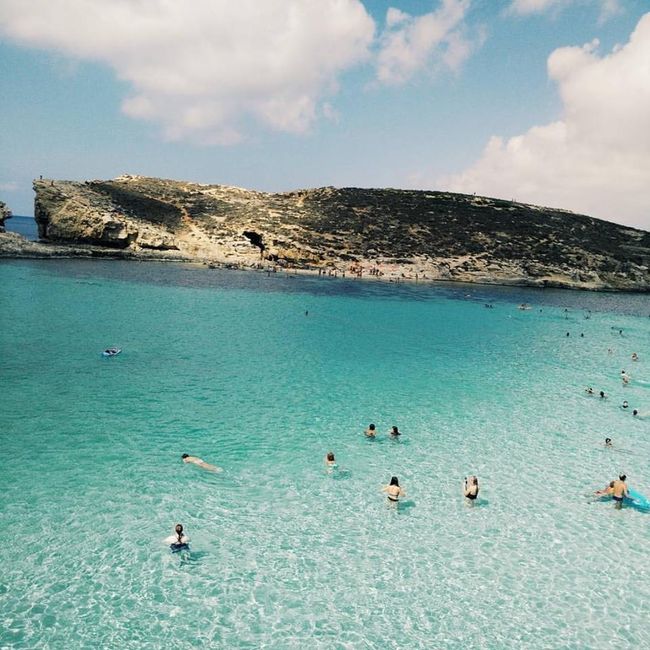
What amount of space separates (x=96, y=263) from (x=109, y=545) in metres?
72.9

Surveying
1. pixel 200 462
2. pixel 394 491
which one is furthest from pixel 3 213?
pixel 394 491

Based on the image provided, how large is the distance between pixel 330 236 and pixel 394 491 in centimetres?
8853

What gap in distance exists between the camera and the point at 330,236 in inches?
3981

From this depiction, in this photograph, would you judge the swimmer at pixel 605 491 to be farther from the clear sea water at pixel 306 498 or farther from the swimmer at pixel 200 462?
the swimmer at pixel 200 462

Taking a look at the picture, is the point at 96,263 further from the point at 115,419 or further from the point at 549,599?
the point at 549,599

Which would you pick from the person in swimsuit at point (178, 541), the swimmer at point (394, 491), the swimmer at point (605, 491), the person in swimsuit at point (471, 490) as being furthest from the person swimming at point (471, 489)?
the person in swimsuit at point (178, 541)

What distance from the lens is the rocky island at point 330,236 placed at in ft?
287

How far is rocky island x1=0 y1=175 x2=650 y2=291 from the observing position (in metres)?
87.6

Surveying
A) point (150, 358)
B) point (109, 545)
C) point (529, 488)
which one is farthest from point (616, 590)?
point (150, 358)

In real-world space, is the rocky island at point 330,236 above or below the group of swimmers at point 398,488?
above

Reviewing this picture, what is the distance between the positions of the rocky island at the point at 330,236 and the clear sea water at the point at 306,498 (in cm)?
5730

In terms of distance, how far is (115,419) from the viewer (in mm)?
20531

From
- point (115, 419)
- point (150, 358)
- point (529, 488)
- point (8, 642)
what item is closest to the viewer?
point (8, 642)

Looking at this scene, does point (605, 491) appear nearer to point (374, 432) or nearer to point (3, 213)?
point (374, 432)
